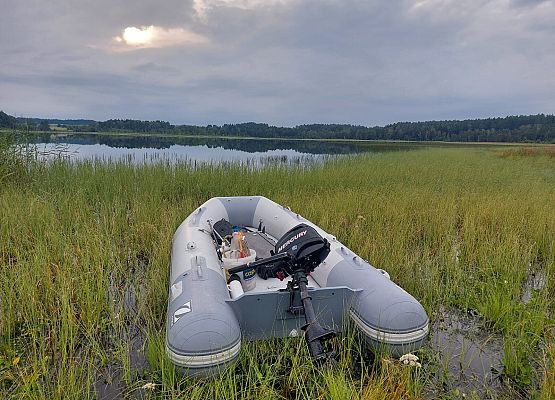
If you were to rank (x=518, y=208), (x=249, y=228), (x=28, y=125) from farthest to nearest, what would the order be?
(x=28, y=125), (x=518, y=208), (x=249, y=228)

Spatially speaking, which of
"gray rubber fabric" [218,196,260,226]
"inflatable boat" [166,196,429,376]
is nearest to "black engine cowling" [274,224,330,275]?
"inflatable boat" [166,196,429,376]

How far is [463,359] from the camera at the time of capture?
2.33m

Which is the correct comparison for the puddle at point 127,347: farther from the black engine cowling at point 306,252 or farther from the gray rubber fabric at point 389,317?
the gray rubber fabric at point 389,317

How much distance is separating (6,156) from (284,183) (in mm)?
4903

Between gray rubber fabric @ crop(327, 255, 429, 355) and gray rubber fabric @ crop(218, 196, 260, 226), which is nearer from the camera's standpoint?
gray rubber fabric @ crop(327, 255, 429, 355)

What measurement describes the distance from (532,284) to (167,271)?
333cm

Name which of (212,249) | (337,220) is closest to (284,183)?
(337,220)

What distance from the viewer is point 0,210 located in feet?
14.9

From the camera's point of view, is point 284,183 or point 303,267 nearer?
point 303,267

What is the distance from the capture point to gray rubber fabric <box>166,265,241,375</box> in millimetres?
1850

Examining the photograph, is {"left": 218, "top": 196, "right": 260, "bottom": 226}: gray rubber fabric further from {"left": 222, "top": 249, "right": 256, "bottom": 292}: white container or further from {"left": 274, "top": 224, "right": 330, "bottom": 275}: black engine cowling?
{"left": 274, "top": 224, "right": 330, "bottom": 275}: black engine cowling

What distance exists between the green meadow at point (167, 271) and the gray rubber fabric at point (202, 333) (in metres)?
0.10

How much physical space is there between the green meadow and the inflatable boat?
113mm

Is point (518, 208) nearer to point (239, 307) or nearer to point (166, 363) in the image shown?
point (239, 307)
